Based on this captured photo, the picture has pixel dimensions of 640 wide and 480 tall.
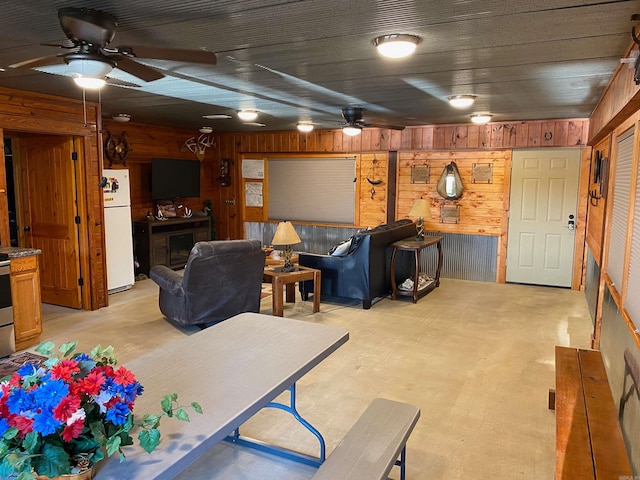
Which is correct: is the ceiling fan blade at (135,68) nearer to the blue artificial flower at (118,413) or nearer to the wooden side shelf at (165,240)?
the blue artificial flower at (118,413)

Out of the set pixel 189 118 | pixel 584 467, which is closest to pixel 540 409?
pixel 584 467

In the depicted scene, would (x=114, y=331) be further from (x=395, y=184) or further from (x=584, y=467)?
(x=395, y=184)

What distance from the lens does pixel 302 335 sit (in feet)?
7.91

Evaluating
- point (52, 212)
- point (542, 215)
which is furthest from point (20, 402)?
point (542, 215)

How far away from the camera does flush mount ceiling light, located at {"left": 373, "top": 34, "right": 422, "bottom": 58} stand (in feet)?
8.97

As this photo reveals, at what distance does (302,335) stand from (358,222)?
5.76 metres

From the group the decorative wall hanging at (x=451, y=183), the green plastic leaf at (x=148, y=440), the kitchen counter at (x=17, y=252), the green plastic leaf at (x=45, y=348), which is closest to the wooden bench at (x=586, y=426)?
the green plastic leaf at (x=148, y=440)

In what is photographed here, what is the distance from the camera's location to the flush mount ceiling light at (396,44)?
8.97ft

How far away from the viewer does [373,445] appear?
203cm

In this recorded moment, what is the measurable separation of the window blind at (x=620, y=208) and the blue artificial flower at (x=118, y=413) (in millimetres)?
2989

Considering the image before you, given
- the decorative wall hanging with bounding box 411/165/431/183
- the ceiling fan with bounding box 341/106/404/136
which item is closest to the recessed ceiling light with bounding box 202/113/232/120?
the ceiling fan with bounding box 341/106/404/136

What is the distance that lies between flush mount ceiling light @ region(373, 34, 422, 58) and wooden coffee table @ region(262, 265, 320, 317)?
2849mm

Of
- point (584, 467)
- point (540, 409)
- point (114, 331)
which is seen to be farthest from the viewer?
point (114, 331)

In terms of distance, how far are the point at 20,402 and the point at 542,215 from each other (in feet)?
22.7
